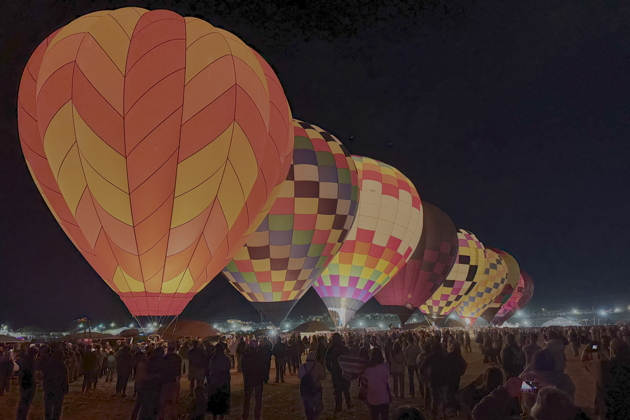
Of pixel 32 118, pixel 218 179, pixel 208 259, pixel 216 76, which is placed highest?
pixel 216 76

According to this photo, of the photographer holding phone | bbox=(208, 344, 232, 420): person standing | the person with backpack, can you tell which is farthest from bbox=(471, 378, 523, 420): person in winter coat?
bbox=(208, 344, 232, 420): person standing

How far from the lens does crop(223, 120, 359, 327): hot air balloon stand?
1728cm

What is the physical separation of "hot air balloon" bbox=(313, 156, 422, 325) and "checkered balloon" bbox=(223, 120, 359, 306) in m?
3.94

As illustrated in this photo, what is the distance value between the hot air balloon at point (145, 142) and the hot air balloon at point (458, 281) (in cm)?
2553

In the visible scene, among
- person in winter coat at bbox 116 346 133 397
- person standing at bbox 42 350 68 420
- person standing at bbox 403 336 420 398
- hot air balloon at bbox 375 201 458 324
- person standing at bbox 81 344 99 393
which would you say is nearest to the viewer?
person standing at bbox 42 350 68 420

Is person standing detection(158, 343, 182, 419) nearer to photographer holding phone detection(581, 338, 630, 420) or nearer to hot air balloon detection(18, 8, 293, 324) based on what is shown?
photographer holding phone detection(581, 338, 630, 420)

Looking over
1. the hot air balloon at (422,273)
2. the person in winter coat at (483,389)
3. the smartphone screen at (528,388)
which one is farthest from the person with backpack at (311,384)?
the hot air balloon at (422,273)

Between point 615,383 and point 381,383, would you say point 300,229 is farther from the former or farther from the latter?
point 615,383

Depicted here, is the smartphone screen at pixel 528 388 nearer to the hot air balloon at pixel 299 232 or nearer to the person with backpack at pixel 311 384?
the person with backpack at pixel 311 384

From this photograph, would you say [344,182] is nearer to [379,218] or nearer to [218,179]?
[379,218]

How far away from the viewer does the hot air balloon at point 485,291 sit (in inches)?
1694

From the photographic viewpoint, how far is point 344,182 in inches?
721

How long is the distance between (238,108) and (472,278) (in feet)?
102

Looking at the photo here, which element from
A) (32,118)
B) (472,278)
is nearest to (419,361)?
(32,118)
